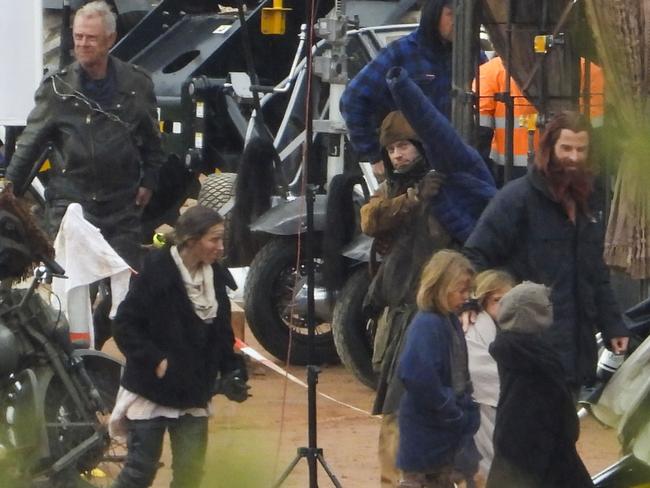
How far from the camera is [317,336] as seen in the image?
987cm

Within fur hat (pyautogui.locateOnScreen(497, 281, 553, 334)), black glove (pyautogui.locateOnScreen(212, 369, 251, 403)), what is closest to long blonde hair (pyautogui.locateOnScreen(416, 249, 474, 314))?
fur hat (pyautogui.locateOnScreen(497, 281, 553, 334))

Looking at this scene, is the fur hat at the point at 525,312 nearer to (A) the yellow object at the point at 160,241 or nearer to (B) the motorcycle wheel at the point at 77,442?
(A) the yellow object at the point at 160,241

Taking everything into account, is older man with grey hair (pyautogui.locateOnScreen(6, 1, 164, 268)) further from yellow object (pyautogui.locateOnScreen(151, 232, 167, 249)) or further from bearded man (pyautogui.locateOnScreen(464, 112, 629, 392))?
bearded man (pyautogui.locateOnScreen(464, 112, 629, 392))

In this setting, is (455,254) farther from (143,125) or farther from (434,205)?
(143,125)

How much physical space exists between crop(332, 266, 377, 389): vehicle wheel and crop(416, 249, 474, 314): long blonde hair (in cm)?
314

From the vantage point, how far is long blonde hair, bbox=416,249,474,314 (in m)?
5.57

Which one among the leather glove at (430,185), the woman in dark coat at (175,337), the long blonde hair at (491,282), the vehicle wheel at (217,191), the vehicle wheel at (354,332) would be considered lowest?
the vehicle wheel at (354,332)

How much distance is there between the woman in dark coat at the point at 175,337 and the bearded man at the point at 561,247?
38.9 inches

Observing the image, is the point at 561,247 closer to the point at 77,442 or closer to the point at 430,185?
the point at 430,185

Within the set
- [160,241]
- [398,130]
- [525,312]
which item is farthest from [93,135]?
[525,312]

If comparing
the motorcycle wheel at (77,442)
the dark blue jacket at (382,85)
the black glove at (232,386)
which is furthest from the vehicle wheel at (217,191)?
the black glove at (232,386)

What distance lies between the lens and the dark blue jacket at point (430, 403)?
5.56 m

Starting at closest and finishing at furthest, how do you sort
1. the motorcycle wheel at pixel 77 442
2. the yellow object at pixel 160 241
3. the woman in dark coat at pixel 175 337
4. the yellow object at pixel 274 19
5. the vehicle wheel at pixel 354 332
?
the woman in dark coat at pixel 175 337, the yellow object at pixel 160 241, the motorcycle wheel at pixel 77 442, the vehicle wheel at pixel 354 332, the yellow object at pixel 274 19

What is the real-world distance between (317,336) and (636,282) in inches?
98.2
